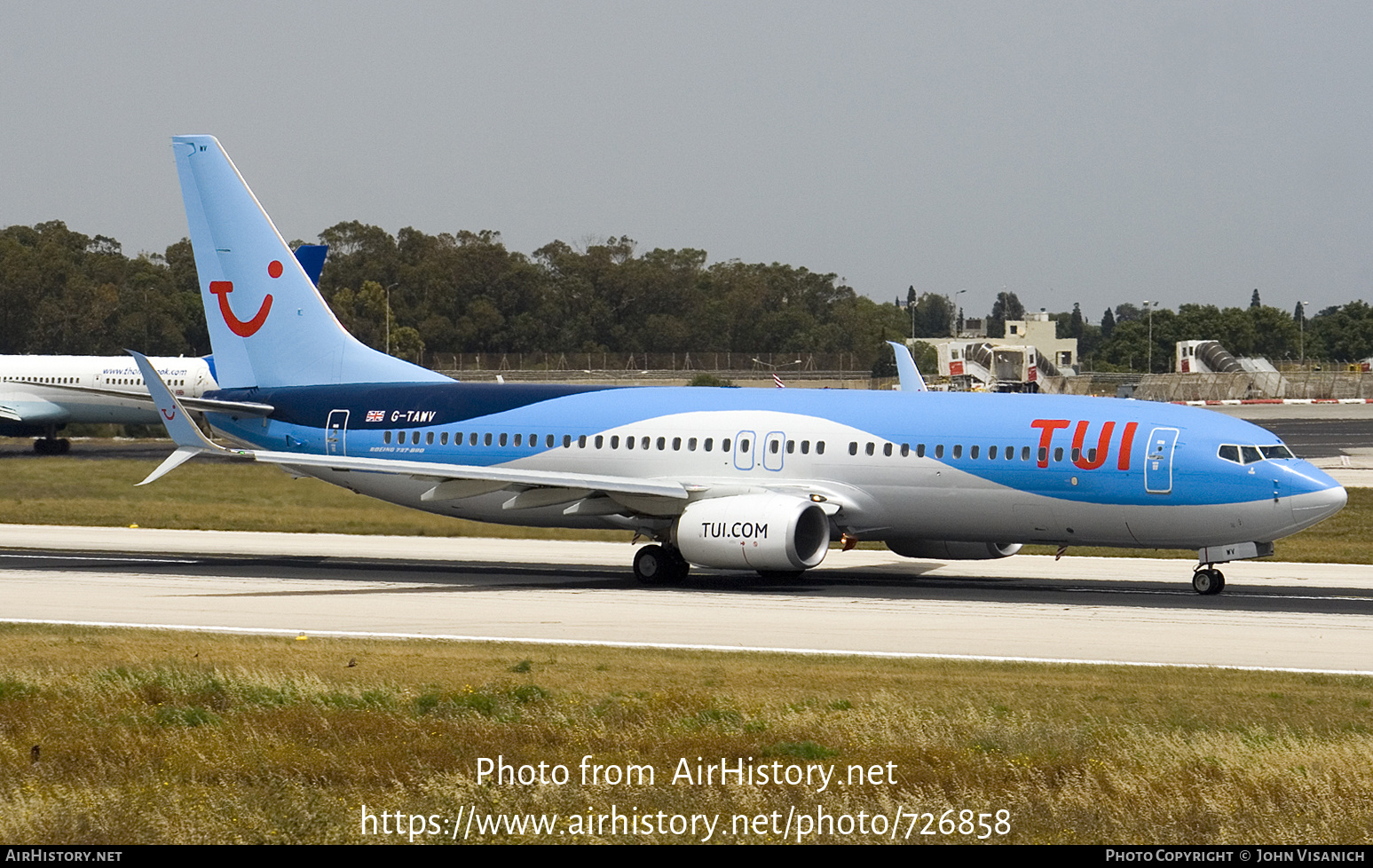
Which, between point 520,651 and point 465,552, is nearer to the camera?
point 520,651

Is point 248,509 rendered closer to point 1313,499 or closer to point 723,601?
point 723,601

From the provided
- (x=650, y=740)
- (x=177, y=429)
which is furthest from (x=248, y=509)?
(x=650, y=740)

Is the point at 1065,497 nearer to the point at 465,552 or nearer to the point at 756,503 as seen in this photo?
the point at 756,503

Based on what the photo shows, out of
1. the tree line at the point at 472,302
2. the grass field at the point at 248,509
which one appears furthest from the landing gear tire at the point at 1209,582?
the tree line at the point at 472,302

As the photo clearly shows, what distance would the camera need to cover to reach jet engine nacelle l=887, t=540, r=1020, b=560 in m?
35.3

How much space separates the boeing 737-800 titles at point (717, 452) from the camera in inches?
1246

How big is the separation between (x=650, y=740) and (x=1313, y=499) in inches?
731

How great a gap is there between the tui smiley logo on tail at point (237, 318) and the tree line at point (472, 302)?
268 ft

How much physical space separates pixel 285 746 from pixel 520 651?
336 inches

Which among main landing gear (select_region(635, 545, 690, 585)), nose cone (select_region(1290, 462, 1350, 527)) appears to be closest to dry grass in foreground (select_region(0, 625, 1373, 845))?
nose cone (select_region(1290, 462, 1350, 527))

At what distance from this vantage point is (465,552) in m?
41.5

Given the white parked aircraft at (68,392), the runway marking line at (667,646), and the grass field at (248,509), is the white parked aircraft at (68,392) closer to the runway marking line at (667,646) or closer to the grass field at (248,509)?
the grass field at (248,509)
